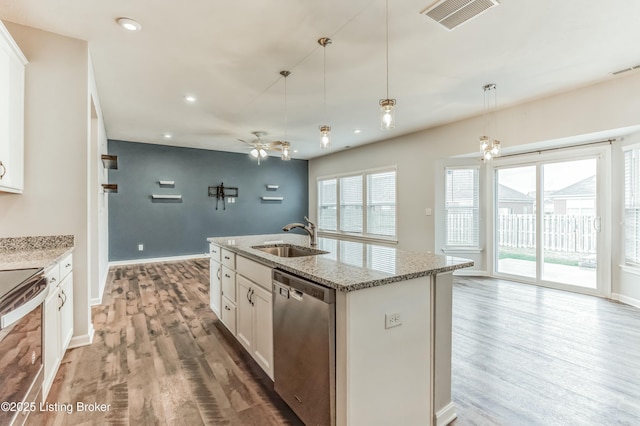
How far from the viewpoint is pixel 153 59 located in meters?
3.05

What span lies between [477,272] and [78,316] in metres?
5.79

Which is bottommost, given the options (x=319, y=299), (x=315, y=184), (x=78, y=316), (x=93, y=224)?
(x=78, y=316)

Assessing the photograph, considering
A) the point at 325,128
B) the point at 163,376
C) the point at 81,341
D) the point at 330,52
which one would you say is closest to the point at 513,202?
the point at 325,128

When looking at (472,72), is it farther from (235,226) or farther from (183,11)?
(235,226)

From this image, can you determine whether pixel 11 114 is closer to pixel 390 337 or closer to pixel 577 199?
pixel 390 337

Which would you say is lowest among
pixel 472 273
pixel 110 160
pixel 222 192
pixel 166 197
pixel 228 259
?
pixel 472 273

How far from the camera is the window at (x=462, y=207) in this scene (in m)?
5.57

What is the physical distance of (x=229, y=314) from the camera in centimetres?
283

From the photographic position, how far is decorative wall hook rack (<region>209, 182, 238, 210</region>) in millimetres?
7699

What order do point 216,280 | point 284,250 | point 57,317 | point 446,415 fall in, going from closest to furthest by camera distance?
point 446,415 → point 57,317 → point 284,250 → point 216,280

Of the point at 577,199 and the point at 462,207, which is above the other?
the point at 577,199

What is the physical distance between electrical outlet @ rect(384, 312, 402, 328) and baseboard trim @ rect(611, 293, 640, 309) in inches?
165

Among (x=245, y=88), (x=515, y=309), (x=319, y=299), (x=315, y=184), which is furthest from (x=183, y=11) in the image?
(x=315, y=184)

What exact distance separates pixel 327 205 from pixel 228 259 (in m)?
5.89
